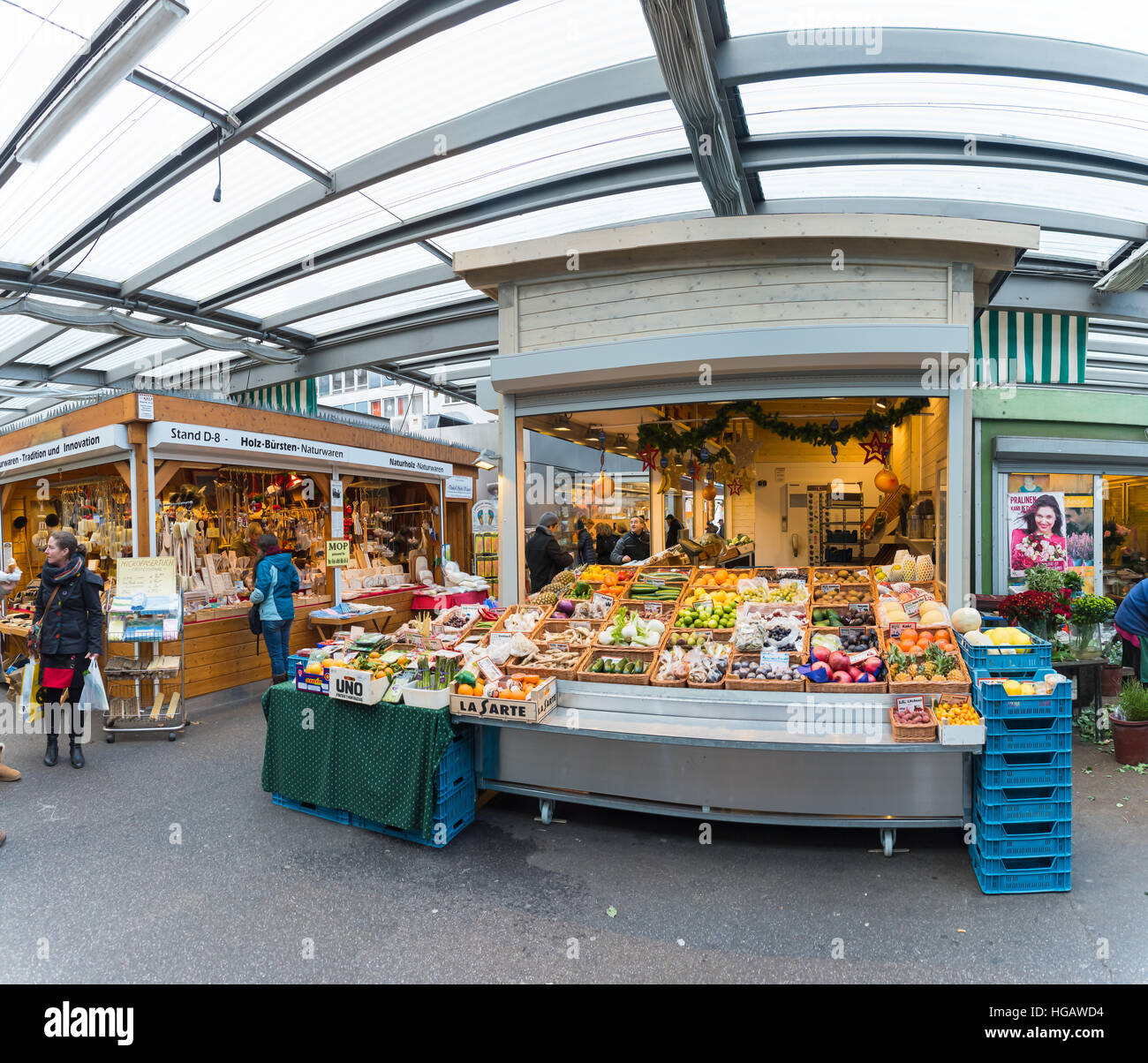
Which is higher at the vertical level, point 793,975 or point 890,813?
point 890,813

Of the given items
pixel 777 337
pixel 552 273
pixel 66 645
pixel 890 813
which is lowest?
pixel 890 813

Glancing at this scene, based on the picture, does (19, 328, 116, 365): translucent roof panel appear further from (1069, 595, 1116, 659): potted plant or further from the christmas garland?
(1069, 595, 1116, 659): potted plant

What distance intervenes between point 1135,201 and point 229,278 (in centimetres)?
872

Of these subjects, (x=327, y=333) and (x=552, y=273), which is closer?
(x=552, y=273)

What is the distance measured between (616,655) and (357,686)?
1.64m

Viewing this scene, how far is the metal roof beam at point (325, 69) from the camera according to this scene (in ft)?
12.1

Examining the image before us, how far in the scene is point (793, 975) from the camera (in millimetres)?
2715

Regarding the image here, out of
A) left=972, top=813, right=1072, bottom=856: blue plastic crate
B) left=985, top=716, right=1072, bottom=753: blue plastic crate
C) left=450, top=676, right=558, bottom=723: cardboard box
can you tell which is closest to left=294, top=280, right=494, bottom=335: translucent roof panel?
left=450, top=676, right=558, bottom=723: cardboard box

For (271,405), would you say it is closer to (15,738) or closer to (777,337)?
(15,738)

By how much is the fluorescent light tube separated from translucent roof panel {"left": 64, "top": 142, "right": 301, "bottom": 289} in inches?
46.4

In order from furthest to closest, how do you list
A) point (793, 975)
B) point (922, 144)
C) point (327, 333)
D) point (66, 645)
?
point (327, 333) → point (66, 645) → point (922, 144) → point (793, 975)

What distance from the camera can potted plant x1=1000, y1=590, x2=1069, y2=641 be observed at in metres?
5.96

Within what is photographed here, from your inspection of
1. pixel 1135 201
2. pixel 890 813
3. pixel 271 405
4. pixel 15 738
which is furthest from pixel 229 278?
pixel 1135 201

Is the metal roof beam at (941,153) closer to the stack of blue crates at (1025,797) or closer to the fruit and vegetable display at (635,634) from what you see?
the fruit and vegetable display at (635,634)
